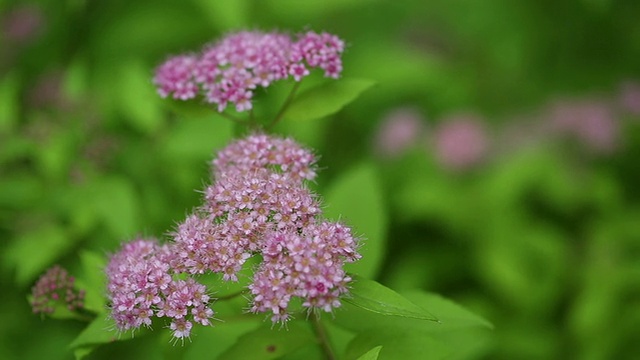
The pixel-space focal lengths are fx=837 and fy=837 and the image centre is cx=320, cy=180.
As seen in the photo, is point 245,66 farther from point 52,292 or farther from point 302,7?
point 302,7

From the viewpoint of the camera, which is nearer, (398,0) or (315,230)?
(315,230)

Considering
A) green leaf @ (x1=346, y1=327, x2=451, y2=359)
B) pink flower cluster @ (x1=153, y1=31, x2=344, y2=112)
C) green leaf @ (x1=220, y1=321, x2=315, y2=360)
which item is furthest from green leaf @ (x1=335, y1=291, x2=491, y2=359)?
pink flower cluster @ (x1=153, y1=31, x2=344, y2=112)

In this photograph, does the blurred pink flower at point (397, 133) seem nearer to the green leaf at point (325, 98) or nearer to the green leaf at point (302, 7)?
the green leaf at point (302, 7)

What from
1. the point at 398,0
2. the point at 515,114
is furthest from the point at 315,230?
the point at 398,0

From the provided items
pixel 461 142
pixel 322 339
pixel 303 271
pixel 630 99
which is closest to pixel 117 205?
pixel 322 339

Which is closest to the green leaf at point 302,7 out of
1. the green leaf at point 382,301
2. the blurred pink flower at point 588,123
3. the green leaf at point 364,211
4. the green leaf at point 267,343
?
the blurred pink flower at point 588,123

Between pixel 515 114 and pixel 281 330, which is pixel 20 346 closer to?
pixel 281 330

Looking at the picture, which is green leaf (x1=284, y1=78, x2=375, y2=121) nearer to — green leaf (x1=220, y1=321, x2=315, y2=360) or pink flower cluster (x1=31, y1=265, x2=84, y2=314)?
green leaf (x1=220, y1=321, x2=315, y2=360)
